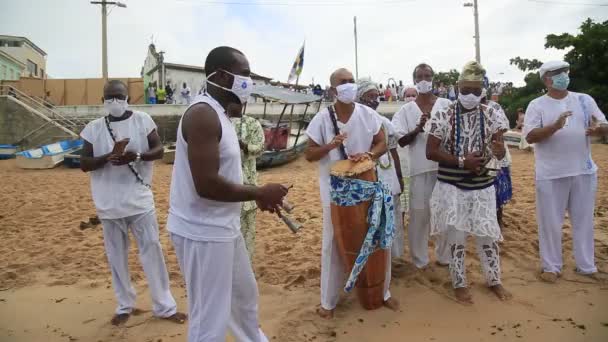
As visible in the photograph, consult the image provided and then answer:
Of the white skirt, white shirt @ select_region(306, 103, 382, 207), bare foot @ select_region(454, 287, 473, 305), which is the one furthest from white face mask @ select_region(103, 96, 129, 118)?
bare foot @ select_region(454, 287, 473, 305)

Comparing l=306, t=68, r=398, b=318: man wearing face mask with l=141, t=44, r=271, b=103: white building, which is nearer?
l=306, t=68, r=398, b=318: man wearing face mask

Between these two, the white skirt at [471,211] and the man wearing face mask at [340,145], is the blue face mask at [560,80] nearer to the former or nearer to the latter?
the white skirt at [471,211]

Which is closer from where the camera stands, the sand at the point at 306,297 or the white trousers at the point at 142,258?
the sand at the point at 306,297

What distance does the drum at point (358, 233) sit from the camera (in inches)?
142

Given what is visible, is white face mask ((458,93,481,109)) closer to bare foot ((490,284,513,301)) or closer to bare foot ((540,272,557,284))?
bare foot ((490,284,513,301))

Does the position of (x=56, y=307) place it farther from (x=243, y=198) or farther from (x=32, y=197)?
(x=32, y=197)

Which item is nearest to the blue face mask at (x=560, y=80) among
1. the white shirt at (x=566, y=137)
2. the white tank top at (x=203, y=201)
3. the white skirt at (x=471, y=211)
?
the white shirt at (x=566, y=137)

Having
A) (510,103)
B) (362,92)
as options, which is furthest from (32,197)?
(510,103)

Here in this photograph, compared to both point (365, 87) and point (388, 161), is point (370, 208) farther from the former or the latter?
point (365, 87)

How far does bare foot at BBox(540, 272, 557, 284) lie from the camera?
4.30 m

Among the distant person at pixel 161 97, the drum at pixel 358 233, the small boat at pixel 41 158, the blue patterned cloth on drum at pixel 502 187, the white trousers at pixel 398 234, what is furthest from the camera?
the distant person at pixel 161 97

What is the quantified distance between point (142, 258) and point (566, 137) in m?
4.03

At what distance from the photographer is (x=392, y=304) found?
153 inches

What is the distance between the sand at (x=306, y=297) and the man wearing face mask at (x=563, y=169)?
274mm
